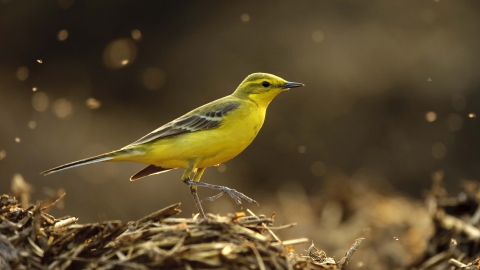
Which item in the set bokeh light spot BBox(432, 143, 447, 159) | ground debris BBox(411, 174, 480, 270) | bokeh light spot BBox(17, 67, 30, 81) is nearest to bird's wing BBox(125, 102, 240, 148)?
ground debris BBox(411, 174, 480, 270)

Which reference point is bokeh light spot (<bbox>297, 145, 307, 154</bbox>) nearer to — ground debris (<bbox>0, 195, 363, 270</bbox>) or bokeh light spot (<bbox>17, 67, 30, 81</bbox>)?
bokeh light spot (<bbox>17, 67, 30, 81</bbox>)

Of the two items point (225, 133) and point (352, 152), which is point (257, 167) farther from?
point (225, 133)

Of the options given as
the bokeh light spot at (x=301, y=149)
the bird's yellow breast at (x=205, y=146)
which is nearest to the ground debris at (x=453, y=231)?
the bird's yellow breast at (x=205, y=146)

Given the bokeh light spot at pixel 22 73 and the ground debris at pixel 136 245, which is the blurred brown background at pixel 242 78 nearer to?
the bokeh light spot at pixel 22 73

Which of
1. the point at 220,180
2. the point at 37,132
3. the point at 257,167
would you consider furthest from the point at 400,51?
the point at 37,132

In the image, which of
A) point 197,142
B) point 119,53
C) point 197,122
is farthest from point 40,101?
point 197,142
